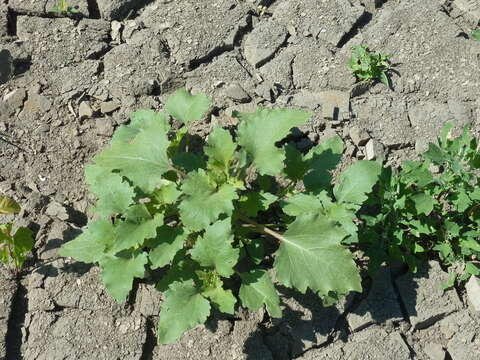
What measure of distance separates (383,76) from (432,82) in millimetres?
321

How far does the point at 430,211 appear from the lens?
2555mm

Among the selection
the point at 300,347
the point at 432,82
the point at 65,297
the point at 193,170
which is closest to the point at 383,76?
the point at 432,82

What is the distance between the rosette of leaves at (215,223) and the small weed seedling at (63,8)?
4.19 feet

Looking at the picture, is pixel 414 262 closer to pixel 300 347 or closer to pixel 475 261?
pixel 475 261

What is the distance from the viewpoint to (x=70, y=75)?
3.25 meters

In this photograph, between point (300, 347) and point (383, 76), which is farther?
point (383, 76)

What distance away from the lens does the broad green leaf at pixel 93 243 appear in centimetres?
241

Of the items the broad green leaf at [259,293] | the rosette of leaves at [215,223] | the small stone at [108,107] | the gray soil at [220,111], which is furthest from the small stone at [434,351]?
the small stone at [108,107]

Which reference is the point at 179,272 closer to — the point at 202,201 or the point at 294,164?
the point at 202,201

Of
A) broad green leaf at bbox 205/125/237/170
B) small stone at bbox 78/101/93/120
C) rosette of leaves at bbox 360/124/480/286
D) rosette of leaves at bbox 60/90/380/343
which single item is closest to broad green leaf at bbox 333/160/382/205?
rosette of leaves at bbox 60/90/380/343

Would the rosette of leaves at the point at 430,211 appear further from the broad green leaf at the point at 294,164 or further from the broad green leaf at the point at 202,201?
the broad green leaf at the point at 202,201

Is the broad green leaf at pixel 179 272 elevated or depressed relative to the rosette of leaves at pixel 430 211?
elevated

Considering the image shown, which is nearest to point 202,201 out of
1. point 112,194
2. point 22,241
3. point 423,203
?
point 112,194

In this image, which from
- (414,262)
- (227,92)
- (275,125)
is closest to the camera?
(275,125)
